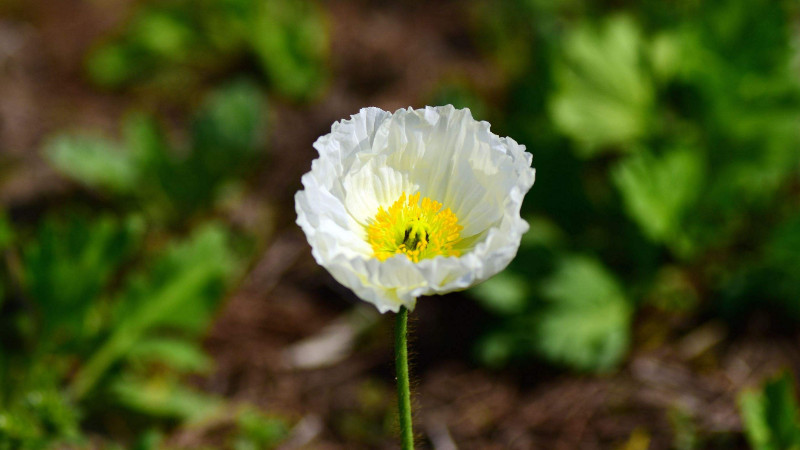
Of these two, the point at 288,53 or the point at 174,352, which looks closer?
the point at 174,352

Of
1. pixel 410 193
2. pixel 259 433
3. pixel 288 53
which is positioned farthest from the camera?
pixel 288 53

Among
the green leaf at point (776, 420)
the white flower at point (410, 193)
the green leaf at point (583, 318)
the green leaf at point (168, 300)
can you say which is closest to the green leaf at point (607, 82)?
the green leaf at point (583, 318)

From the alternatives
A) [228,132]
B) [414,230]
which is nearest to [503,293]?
[414,230]

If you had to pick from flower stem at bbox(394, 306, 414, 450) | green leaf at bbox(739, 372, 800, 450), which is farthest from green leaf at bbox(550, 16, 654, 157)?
flower stem at bbox(394, 306, 414, 450)

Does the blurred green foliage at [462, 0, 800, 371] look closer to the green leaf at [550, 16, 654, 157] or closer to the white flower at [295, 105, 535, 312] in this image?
the green leaf at [550, 16, 654, 157]

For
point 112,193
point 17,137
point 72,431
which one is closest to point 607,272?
point 72,431

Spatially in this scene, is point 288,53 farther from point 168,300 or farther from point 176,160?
point 168,300

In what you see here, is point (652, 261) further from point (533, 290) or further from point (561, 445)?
point (561, 445)
